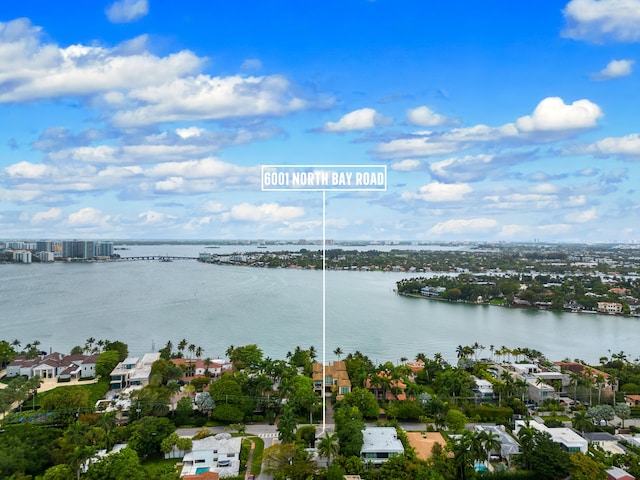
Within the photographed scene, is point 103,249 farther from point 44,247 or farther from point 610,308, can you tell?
point 610,308

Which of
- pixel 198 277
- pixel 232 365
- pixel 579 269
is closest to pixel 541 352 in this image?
pixel 232 365

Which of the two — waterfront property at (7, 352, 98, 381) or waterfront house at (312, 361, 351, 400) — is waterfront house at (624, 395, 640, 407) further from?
waterfront property at (7, 352, 98, 381)

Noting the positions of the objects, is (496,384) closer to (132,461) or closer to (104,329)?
(132,461)

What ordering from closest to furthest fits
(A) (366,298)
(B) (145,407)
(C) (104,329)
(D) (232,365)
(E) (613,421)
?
(B) (145,407), (E) (613,421), (D) (232,365), (C) (104,329), (A) (366,298)

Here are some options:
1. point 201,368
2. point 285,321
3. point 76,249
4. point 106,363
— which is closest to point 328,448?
point 201,368

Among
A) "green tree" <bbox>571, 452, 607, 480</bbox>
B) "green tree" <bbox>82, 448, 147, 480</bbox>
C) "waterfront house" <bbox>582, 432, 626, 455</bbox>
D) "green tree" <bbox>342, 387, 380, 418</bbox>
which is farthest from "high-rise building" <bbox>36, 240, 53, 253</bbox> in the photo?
"green tree" <bbox>571, 452, 607, 480</bbox>
